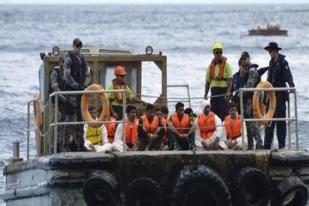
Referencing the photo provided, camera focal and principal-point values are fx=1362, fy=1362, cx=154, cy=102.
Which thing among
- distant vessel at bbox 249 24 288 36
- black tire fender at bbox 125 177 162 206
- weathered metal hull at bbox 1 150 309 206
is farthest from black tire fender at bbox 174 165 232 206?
distant vessel at bbox 249 24 288 36

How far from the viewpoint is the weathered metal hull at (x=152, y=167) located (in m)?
17.9

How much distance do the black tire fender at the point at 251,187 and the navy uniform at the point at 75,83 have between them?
2464 millimetres

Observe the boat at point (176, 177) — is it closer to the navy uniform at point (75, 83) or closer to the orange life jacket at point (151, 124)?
the navy uniform at point (75, 83)

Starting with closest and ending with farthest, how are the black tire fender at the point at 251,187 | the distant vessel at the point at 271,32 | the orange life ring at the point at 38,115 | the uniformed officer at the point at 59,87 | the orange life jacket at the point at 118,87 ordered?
the black tire fender at the point at 251,187, the uniformed officer at the point at 59,87, the orange life jacket at the point at 118,87, the orange life ring at the point at 38,115, the distant vessel at the point at 271,32

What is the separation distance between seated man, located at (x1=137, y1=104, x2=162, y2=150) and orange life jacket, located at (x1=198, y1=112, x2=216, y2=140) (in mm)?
602

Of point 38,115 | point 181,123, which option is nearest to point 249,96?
point 181,123

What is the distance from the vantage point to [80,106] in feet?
62.7

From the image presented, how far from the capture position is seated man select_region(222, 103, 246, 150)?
19.2 metres

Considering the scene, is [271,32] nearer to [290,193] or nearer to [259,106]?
[259,106]

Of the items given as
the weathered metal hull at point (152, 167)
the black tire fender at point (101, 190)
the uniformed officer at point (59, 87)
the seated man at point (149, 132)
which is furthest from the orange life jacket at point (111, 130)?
the black tire fender at point (101, 190)

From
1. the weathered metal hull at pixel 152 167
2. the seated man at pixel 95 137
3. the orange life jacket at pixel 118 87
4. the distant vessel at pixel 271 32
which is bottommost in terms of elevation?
the weathered metal hull at pixel 152 167

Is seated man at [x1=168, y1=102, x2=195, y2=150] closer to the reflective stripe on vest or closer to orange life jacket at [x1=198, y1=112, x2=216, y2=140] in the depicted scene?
orange life jacket at [x1=198, y1=112, x2=216, y2=140]

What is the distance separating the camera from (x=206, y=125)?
19250mm

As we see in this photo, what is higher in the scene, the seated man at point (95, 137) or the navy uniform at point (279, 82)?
the navy uniform at point (279, 82)
